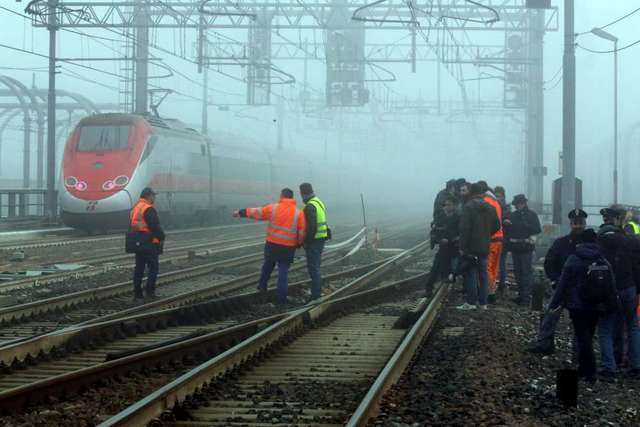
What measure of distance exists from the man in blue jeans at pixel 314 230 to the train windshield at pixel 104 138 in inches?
536

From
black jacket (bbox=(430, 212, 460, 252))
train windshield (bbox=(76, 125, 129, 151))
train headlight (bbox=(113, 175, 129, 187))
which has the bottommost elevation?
black jacket (bbox=(430, 212, 460, 252))

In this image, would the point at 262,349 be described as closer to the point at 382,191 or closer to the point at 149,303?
the point at 149,303

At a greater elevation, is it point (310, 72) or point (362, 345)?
point (310, 72)

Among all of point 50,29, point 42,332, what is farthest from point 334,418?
point 50,29

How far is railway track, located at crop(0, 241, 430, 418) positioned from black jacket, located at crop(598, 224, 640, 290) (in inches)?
143

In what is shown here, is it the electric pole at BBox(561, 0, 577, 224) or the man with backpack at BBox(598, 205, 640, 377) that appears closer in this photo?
the man with backpack at BBox(598, 205, 640, 377)

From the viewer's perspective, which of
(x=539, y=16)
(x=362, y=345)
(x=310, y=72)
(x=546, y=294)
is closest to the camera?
(x=362, y=345)

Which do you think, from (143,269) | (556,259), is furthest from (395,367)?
(143,269)

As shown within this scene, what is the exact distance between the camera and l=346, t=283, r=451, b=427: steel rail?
19.8ft

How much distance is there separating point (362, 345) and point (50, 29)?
65.8 ft

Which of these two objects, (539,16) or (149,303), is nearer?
(149,303)

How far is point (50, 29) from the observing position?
1054 inches

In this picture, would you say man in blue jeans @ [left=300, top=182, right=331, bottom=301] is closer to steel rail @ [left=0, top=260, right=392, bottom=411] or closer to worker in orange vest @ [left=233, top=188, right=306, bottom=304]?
worker in orange vest @ [left=233, top=188, right=306, bottom=304]

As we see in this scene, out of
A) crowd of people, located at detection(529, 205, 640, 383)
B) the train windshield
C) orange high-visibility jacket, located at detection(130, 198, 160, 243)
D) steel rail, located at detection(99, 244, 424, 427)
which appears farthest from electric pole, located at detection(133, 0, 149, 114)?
crowd of people, located at detection(529, 205, 640, 383)
